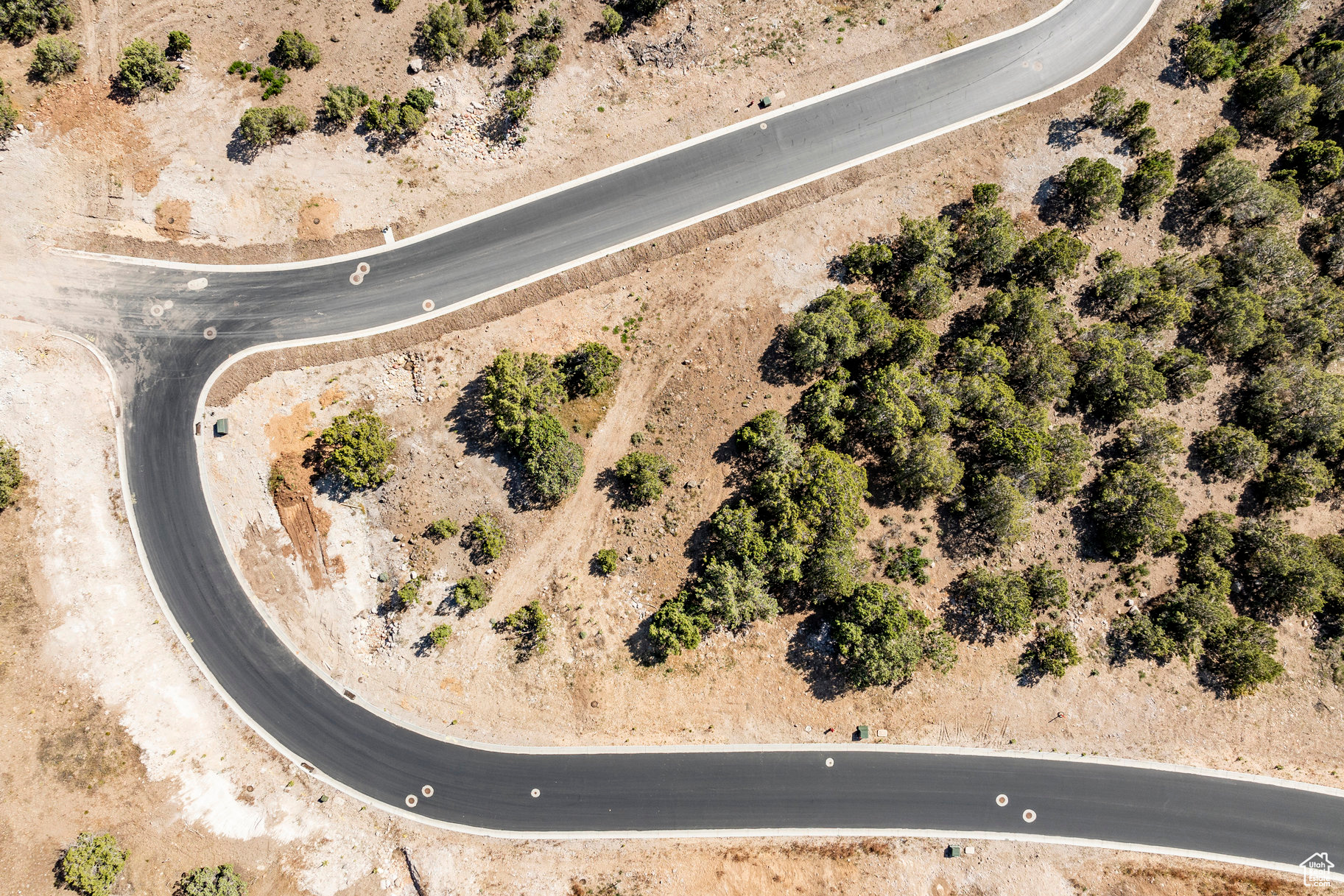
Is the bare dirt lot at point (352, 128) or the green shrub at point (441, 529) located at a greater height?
the bare dirt lot at point (352, 128)

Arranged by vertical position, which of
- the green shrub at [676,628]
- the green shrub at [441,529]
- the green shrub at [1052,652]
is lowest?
the green shrub at [1052,652]

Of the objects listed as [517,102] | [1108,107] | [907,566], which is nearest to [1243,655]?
[907,566]

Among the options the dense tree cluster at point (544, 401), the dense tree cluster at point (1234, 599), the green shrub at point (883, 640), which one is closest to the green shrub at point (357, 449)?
the dense tree cluster at point (544, 401)

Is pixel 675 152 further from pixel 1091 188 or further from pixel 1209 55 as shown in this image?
pixel 1209 55

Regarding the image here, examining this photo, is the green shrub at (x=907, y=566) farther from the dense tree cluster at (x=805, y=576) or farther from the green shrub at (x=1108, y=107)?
the green shrub at (x=1108, y=107)

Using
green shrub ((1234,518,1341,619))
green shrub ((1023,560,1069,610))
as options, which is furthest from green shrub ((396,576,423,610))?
green shrub ((1234,518,1341,619))
